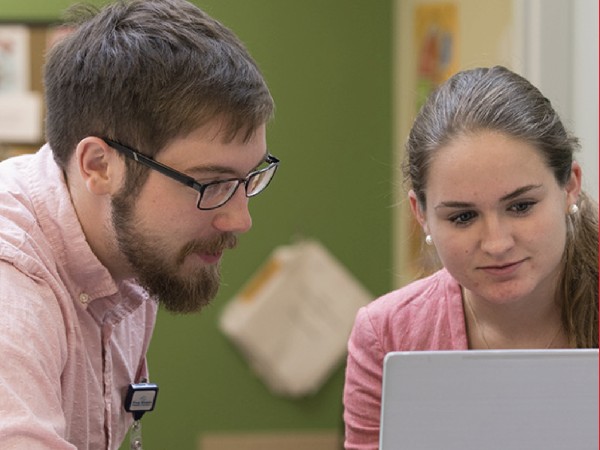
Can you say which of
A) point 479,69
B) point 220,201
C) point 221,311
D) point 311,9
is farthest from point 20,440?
point 311,9

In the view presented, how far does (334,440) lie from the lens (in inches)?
148

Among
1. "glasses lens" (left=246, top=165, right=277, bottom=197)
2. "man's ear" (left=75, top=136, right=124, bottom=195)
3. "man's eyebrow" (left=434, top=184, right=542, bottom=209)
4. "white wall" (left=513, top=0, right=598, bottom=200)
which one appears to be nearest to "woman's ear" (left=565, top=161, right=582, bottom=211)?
"man's eyebrow" (left=434, top=184, right=542, bottom=209)

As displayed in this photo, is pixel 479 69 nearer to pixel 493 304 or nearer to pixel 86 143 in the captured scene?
pixel 493 304

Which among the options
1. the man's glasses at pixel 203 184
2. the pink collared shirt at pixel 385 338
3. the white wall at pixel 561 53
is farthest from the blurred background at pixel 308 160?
the man's glasses at pixel 203 184

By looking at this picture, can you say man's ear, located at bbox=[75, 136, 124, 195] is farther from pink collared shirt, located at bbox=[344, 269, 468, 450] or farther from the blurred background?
the blurred background

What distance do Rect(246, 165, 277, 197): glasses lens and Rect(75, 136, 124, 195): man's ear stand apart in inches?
7.1

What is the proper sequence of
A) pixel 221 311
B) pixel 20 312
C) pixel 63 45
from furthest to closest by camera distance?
pixel 221 311, pixel 63 45, pixel 20 312

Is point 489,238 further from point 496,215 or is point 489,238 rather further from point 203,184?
point 203,184

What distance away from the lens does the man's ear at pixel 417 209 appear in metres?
1.54

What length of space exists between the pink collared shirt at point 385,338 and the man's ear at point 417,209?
12 centimetres

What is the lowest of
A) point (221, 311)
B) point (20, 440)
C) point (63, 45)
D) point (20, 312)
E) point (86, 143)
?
point (221, 311)

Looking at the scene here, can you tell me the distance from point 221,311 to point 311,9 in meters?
1.14

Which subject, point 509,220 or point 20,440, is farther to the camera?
point 509,220

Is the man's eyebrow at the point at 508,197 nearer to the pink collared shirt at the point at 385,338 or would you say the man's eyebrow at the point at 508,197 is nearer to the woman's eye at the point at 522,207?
the woman's eye at the point at 522,207
